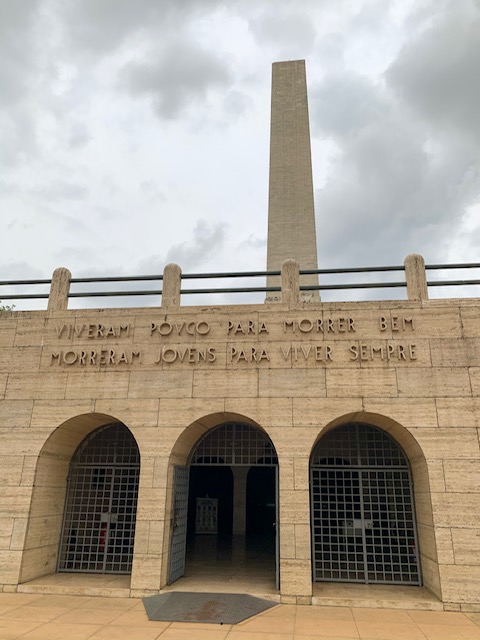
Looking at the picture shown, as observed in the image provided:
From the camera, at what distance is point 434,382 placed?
10.5m

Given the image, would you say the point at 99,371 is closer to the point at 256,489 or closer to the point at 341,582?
the point at 341,582

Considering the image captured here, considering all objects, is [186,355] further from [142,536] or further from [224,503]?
[224,503]

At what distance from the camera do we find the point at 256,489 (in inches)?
990

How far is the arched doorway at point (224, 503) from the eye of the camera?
11.6 metres

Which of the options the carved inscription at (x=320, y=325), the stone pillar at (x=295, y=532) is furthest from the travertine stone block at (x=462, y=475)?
the carved inscription at (x=320, y=325)

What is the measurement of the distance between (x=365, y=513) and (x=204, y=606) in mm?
4944

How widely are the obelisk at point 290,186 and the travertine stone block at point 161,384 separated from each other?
34.8ft

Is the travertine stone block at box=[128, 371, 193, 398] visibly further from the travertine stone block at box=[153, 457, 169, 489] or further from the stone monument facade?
the travertine stone block at box=[153, 457, 169, 489]

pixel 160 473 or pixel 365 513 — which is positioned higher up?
pixel 160 473

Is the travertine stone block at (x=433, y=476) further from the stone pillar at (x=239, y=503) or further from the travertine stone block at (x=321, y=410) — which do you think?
the stone pillar at (x=239, y=503)

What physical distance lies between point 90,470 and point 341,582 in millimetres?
7212

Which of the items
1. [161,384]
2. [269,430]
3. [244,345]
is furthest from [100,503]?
[244,345]

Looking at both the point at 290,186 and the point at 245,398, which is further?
the point at 290,186

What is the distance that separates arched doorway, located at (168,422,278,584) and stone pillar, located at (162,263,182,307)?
369 cm
